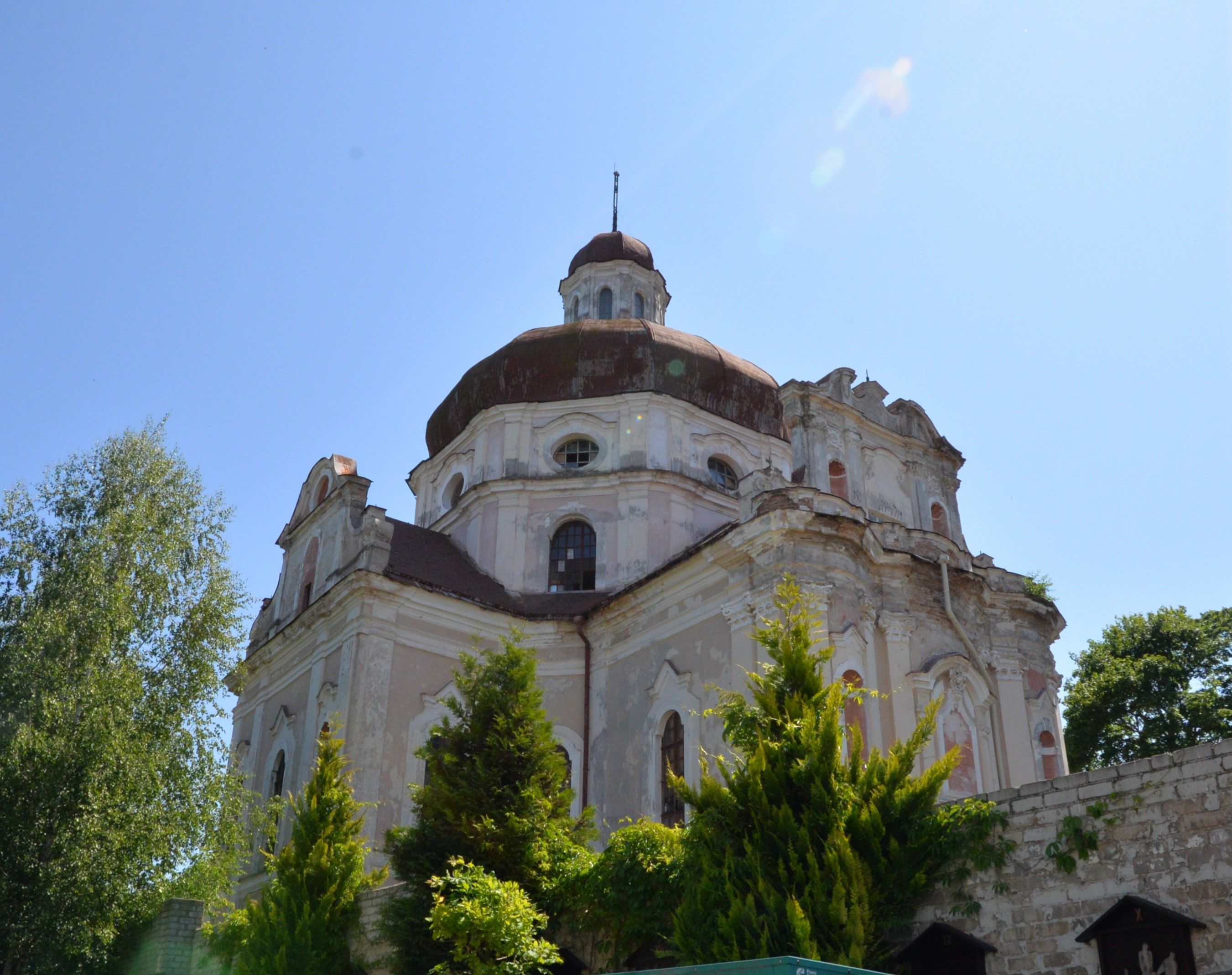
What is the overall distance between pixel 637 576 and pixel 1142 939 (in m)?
14.0

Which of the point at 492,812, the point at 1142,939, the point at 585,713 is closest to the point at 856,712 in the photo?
the point at 585,713

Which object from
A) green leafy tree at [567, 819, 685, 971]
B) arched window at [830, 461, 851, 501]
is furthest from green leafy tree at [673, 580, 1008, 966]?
arched window at [830, 461, 851, 501]

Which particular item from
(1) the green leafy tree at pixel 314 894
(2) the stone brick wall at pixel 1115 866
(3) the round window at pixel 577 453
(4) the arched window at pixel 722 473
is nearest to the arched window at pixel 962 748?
(4) the arched window at pixel 722 473

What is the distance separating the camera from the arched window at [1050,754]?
20422 mm

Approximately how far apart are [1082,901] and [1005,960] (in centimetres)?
91

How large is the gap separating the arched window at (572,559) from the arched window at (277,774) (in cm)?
603

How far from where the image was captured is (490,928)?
1184 centimetres

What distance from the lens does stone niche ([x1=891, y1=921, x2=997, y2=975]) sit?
10195mm

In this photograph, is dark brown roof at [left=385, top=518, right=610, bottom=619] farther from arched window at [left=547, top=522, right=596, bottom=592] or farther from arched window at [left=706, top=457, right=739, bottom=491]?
arched window at [left=706, top=457, right=739, bottom=491]

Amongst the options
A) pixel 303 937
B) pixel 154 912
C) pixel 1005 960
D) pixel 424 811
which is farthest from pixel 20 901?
pixel 1005 960

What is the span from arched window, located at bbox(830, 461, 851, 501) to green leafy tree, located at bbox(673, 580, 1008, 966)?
8911 millimetres

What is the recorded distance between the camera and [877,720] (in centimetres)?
1736

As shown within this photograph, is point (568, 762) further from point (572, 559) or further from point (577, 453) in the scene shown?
point (577, 453)

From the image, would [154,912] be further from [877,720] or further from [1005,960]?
[1005,960]
